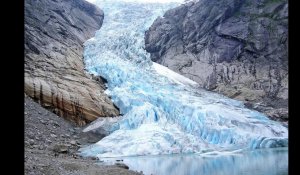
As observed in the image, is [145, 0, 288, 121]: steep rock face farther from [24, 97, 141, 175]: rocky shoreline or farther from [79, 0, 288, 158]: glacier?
[24, 97, 141, 175]: rocky shoreline

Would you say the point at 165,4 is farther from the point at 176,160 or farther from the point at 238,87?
the point at 176,160

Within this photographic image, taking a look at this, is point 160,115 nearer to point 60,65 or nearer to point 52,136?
point 52,136

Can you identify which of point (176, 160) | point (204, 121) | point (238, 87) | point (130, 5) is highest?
point (130, 5)

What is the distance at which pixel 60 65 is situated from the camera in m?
39.2

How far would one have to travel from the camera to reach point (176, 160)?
82.9 ft

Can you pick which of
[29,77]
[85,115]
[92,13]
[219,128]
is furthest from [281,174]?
[92,13]

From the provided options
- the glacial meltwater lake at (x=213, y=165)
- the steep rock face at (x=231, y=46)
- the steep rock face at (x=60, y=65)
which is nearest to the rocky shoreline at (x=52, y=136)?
the steep rock face at (x=60, y=65)

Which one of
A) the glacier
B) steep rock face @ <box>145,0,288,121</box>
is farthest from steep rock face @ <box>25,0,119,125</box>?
steep rock face @ <box>145,0,288,121</box>

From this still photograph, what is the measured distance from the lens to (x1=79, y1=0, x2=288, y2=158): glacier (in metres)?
30.4

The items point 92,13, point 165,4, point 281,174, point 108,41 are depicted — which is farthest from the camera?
point 165,4

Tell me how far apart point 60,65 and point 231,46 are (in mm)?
21408

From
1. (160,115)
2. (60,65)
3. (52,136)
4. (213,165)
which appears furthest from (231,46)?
(213,165)

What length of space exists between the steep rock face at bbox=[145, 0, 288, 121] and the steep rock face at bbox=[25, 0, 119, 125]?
10.9 meters

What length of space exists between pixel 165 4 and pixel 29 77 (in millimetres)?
34476
